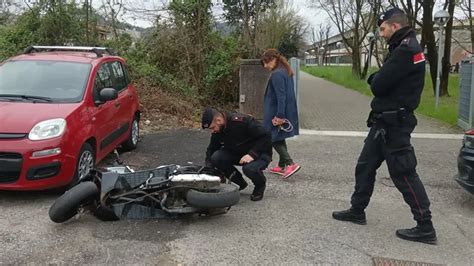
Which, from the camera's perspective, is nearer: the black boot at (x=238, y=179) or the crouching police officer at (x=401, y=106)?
the crouching police officer at (x=401, y=106)

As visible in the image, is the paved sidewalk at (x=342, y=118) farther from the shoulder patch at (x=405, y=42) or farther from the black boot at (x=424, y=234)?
the shoulder patch at (x=405, y=42)

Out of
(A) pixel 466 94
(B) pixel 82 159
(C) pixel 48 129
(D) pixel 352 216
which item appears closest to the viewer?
(D) pixel 352 216

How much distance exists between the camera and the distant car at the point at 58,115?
202 inches

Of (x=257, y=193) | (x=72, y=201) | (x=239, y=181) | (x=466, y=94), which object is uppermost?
(x=466, y=94)

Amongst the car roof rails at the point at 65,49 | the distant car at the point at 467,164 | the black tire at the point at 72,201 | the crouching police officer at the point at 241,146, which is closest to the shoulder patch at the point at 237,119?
the crouching police officer at the point at 241,146

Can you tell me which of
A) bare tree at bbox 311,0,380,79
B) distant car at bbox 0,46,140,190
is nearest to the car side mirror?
distant car at bbox 0,46,140,190

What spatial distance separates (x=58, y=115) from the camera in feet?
17.9

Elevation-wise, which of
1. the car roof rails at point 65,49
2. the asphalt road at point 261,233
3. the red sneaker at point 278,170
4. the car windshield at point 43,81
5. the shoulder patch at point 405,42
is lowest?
the asphalt road at point 261,233

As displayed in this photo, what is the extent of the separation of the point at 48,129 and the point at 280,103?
2785mm

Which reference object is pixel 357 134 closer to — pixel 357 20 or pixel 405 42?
pixel 405 42

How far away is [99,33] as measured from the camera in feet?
47.3

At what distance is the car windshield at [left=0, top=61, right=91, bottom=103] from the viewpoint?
5957 millimetres

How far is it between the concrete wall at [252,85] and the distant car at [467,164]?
22.3 ft

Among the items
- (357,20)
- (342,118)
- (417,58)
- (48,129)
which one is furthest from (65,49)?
(357,20)
